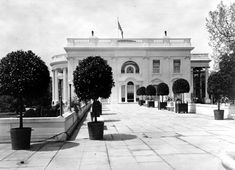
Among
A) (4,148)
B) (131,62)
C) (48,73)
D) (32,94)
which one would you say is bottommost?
(4,148)

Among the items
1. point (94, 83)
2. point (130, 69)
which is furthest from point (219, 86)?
point (130, 69)

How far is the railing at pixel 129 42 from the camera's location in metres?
56.4

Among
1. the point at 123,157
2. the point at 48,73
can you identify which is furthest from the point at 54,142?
the point at 123,157

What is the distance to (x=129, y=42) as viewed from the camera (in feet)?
188

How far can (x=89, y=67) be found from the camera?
11.4 m

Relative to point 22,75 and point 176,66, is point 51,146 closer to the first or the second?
point 22,75

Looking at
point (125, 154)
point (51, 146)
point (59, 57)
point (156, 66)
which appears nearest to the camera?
point (125, 154)

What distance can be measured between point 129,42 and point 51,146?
4846 centimetres

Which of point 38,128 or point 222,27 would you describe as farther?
point 222,27

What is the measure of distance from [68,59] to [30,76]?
47.3m

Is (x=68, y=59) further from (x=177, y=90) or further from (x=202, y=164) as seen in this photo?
(x=202, y=164)

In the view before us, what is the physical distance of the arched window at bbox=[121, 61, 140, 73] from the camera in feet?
188

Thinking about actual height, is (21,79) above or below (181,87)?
below

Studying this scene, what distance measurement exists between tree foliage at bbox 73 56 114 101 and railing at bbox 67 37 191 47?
45299 millimetres
